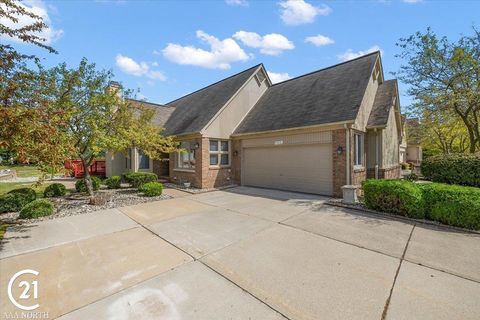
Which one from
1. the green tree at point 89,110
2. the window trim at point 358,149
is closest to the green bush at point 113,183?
the green tree at point 89,110

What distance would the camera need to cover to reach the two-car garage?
33.6ft

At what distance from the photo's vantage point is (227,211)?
7.88 metres

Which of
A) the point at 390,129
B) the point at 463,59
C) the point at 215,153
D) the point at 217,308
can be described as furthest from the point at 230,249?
the point at 390,129

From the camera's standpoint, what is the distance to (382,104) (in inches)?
491

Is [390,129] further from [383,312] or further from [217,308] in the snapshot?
[217,308]

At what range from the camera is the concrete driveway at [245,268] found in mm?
3027

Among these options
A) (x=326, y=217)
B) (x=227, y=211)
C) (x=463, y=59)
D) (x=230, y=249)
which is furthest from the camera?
(x=463, y=59)

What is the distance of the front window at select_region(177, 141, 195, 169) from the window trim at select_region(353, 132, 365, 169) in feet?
28.4

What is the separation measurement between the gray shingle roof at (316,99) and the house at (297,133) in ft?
0.17

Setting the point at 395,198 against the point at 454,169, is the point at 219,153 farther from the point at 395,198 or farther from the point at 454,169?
the point at 454,169

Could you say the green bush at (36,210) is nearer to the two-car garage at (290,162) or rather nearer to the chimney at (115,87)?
the chimney at (115,87)

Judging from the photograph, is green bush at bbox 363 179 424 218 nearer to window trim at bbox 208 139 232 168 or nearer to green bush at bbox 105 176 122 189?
window trim at bbox 208 139 232 168

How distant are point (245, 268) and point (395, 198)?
568 cm

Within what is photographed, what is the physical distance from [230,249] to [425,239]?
4564 millimetres
